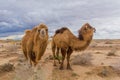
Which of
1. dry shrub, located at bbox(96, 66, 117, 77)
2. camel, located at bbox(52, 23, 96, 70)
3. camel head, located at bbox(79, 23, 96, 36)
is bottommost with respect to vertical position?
dry shrub, located at bbox(96, 66, 117, 77)

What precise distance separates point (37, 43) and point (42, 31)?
683mm

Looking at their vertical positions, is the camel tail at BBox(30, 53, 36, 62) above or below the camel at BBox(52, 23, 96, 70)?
below

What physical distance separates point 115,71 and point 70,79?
3466 millimetres

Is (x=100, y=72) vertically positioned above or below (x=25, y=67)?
below

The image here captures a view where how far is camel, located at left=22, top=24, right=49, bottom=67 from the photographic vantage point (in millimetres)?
12234

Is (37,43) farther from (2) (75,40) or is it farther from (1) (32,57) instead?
(2) (75,40)

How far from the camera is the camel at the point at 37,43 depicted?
1223cm

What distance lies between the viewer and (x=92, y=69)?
17094 mm

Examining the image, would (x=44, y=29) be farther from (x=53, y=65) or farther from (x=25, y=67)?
(x=53, y=65)

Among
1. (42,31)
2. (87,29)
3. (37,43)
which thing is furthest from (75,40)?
(42,31)

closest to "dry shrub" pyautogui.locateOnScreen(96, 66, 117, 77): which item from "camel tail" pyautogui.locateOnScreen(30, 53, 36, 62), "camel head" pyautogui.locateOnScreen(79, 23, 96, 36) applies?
"camel head" pyautogui.locateOnScreen(79, 23, 96, 36)

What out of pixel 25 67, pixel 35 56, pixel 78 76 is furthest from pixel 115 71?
pixel 25 67

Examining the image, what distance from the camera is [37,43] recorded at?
12.5 metres

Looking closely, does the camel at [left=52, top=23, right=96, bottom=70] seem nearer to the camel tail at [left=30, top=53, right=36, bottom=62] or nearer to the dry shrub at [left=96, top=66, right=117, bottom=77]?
the dry shrub at [left=96, top=66, right=117, bottom=77]
